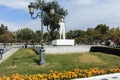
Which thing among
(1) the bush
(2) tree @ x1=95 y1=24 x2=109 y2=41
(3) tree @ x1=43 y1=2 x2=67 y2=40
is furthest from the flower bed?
(2) tree @ x1=95 y1=24 x2=109 y2=41

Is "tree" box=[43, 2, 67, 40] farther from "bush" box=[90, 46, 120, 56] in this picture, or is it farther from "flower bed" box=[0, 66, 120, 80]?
"flower bed" box=[0, 66, 120, 80]

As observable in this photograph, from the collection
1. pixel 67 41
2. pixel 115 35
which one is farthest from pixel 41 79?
pixel 115 35

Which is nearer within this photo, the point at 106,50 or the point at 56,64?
the point at 56,64

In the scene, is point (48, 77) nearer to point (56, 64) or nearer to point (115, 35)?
point (56, 64)

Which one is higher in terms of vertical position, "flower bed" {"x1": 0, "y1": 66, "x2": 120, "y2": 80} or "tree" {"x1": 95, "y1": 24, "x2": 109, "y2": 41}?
"tree" {"x1": 95, "y1": 24, "x2": 109, "y2": 41}

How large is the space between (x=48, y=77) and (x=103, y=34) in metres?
75.0

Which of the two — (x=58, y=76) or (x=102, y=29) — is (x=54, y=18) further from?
(x=58, y=76)

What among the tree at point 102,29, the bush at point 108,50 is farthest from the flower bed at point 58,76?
the tree at point 102,29

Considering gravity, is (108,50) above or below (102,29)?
below

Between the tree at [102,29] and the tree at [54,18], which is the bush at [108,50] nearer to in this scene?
the tree at [54,18]

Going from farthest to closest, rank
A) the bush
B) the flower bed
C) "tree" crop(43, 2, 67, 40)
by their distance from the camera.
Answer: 1. "tree" crop(43, 2, 67, 40)
2. the bush
3. the flower bed

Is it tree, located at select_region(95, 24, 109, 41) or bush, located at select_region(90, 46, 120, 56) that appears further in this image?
tree, located at select_region(95, 24, 109, 41)

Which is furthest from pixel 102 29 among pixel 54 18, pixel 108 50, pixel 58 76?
pixel 58 76

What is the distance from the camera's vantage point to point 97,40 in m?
83.1
